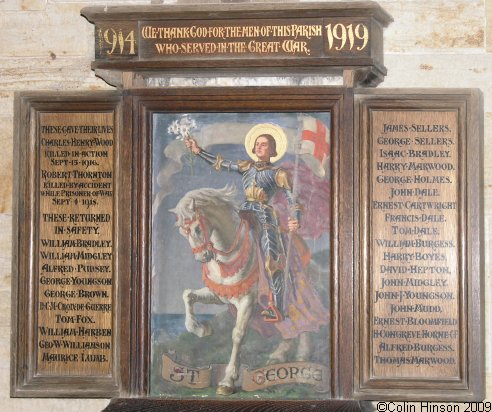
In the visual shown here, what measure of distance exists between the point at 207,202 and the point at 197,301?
41cm

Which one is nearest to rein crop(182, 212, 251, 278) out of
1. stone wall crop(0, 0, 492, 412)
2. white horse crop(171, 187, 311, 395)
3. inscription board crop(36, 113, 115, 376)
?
white horse crop(171, 187, 311, 395)

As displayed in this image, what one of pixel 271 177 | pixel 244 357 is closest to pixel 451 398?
pixel 244 357

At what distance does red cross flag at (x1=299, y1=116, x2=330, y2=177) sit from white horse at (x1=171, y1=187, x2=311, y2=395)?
1.12 feet

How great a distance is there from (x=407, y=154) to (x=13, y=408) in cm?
196

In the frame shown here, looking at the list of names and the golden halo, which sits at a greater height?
the golden halo

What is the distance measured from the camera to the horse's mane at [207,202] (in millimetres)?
4523

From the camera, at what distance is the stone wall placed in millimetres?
4605

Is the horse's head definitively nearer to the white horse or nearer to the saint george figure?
the white horse

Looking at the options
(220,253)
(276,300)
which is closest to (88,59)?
(220,253)

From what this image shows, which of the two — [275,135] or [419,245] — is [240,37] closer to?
[275,135]

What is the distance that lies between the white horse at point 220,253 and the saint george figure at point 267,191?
0.06 m

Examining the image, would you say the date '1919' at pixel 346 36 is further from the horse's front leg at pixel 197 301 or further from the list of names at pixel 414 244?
the horse's front leg at pixel 197 301

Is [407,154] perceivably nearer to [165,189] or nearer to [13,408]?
[165,189]

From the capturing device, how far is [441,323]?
14.5 feet
